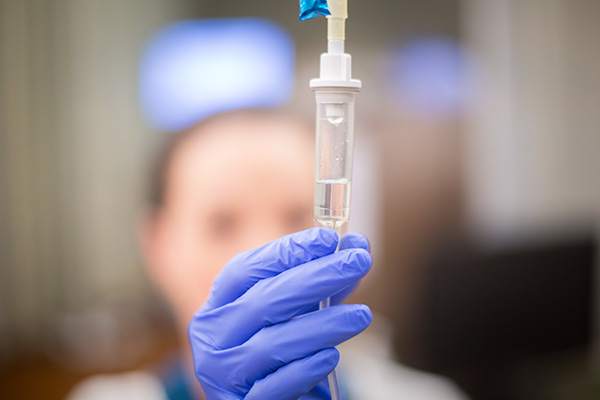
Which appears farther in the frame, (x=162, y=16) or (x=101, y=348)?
(x=162, y=16)

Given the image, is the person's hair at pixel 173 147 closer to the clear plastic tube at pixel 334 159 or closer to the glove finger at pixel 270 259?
the glove finger at pixel 270 259

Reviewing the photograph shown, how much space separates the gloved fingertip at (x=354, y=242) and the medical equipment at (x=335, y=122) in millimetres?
80

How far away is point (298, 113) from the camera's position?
247cm

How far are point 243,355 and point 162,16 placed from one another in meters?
2.57

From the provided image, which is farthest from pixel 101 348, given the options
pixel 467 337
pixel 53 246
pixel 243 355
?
pixel 243 355

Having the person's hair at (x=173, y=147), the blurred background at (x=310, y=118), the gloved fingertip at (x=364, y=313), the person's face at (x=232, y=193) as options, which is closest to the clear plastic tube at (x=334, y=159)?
the gloved fingertip at (x=364, y=313)

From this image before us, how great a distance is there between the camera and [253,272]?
633 mm

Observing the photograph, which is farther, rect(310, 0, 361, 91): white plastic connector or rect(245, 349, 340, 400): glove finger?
rect(245, 349, 340, 400): glove finger

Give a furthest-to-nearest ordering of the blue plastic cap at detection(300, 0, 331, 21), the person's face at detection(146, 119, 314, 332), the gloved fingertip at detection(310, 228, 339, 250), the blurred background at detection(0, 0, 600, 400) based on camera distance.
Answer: the blurred background at detection(0, 0, 600, 400) < the person's face at detection(146, 119, 314, 332) < the gloved fingertip at detection(310, 228, 339, 250) < the blue plastic cap at detection(300, 0, 331, 21)

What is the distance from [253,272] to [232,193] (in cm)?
57

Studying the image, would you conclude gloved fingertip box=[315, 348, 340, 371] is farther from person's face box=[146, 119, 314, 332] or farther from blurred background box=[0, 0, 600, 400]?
blurred background box=[0, 0, 600, 400]

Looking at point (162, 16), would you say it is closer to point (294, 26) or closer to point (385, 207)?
point (294, 26)

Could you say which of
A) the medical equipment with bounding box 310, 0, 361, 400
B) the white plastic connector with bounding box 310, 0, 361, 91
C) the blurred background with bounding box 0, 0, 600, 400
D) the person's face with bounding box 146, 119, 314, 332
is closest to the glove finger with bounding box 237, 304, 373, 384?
the medical equipment with bounding box 310, 0, 361, 400

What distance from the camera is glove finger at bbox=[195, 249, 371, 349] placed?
0.57m
